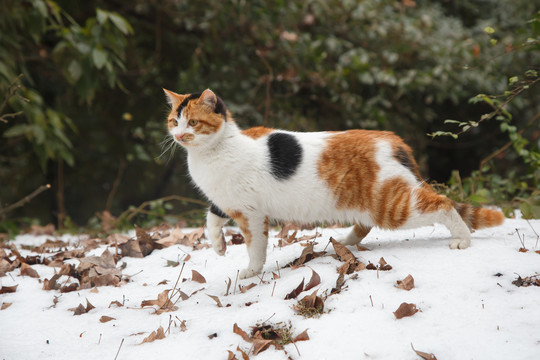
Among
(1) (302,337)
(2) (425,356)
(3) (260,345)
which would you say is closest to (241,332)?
(3) (260,345)

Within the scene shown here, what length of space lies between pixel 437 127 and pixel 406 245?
654 centimetres

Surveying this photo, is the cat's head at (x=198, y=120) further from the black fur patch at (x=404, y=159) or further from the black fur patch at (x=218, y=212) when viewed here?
the black fur patch at (x=404, y=159)

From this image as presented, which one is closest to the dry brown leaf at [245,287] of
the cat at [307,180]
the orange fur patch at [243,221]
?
the cat at [307,180]

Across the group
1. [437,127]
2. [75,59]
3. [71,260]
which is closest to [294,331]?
[71,260]

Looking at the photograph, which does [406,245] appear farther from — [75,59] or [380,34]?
[380,34]

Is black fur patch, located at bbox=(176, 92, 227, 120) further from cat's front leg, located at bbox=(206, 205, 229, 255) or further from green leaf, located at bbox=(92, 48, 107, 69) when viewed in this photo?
green leaf, located at bbox=(92, 48, 107, 69)

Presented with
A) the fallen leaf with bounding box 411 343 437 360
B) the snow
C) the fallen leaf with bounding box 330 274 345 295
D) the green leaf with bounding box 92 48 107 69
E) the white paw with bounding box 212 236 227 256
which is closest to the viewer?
the fallen leaf with bounding box 411 343 437 360

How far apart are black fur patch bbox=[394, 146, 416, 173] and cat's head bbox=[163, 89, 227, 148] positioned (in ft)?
3.51

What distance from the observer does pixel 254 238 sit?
275cm

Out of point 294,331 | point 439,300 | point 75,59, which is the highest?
point 75,59

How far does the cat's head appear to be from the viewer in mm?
2740

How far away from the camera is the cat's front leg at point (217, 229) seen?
294cm

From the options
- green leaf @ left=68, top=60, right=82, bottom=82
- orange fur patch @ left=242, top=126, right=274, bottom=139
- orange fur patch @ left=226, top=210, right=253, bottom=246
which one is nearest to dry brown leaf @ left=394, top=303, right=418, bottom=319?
orange fur patch @ left=226, top=210, right=253, bottom=246

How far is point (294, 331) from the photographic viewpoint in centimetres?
207
